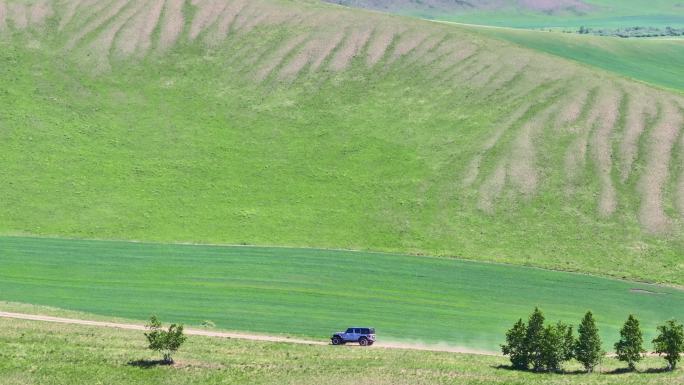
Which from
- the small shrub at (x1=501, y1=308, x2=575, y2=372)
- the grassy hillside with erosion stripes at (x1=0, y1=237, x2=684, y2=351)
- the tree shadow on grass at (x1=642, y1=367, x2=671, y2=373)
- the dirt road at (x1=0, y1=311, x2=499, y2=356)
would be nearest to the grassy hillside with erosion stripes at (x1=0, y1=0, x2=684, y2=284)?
the grassy hillside with erosion stripes at (x1=0, y1=237, x2=684, y2=351)

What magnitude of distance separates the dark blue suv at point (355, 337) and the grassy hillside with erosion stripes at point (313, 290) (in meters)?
2.40

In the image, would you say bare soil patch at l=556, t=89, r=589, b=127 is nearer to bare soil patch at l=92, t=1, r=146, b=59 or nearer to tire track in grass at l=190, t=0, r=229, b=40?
tire track in grass at l=190, t=0, r=229, b=40

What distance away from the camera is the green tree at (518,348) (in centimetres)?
7475

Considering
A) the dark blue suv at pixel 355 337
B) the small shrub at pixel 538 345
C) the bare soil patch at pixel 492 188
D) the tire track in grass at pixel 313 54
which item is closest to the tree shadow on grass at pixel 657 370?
the small shrub at pixel 538 345

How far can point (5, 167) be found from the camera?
132 metres

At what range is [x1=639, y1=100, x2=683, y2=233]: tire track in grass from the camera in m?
119

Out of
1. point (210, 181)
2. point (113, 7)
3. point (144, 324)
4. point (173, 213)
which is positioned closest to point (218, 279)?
point (144, 324)

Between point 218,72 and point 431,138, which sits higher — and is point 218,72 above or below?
above

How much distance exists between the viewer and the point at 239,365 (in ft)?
237

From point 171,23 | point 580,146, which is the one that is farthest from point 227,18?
point 580,146

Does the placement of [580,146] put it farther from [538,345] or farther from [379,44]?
[538,345]

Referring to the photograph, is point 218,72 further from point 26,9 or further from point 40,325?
point 40,325

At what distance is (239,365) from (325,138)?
7416cm

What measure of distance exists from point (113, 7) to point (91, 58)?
16090mm
